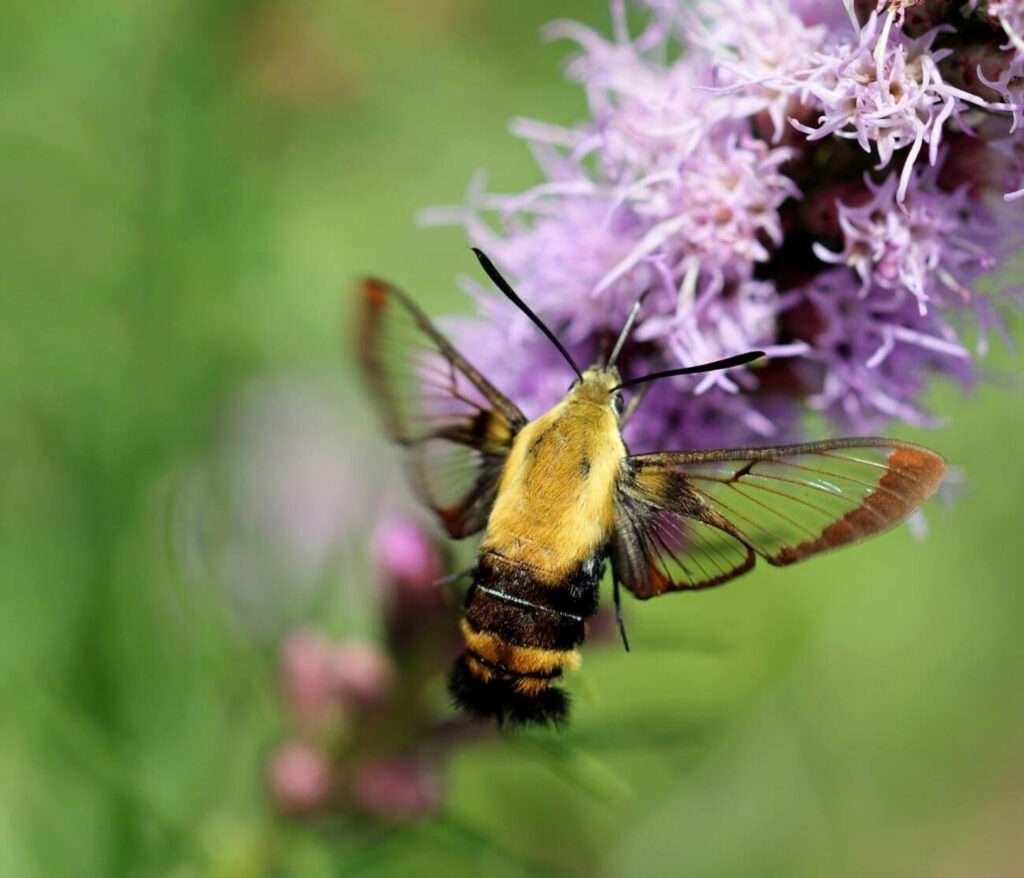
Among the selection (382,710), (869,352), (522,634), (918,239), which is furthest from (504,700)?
(918,239)

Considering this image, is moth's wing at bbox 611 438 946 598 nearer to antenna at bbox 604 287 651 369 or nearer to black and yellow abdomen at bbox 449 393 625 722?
black and yellow abdomen at bbox 449 393 625 722

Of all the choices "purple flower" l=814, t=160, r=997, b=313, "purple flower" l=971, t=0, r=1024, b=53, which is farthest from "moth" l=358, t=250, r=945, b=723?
"purple flower" l=971, t=0, r=1024, b=53

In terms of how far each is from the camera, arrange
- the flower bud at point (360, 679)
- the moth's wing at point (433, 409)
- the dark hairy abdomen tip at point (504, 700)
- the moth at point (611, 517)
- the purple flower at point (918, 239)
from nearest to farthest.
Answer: the moth at point (611, 517) → the purple flower at point (918, 239) → the dark hairy abdomen tip at point (504, 700) → the moth's wing at point (433, 409) → the flower bud at point (360, 679)

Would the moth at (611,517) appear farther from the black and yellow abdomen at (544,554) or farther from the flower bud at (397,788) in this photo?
the flower bud at (397,788)

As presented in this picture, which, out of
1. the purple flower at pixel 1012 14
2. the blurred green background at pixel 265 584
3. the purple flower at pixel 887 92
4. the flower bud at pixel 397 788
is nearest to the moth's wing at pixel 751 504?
the purple flower at pixel 887 92

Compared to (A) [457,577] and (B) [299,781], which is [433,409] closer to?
(A) [457,577]

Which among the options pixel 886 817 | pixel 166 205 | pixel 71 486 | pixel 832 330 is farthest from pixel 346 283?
pixel 832 330
